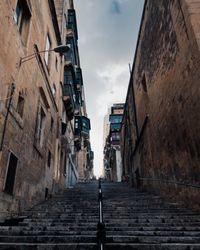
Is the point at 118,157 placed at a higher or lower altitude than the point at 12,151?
higher

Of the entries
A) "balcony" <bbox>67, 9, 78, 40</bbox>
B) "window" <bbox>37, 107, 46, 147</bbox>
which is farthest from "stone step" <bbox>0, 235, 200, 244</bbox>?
"balcony" <bbox>67, 9, 78, 40</bbox>

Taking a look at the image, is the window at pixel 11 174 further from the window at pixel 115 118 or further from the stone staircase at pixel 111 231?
the window at pixel 115 118

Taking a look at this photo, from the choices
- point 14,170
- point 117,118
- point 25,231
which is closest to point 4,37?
point 14,170

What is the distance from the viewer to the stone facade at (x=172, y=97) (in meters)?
6.44

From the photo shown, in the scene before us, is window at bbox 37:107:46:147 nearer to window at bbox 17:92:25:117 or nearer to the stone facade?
window at bbox 17:92:25:117

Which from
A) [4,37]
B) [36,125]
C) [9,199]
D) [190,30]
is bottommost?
[9,199]

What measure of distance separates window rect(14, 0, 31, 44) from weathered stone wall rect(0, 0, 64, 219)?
7.6 inches

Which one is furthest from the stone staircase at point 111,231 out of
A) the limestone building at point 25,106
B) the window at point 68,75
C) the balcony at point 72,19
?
the balcony at point 72,19


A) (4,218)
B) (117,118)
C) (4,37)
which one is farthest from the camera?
(117,118)

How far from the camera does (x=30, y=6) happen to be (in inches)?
327

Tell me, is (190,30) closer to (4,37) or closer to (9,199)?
(4,37)

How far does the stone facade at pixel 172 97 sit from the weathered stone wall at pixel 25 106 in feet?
16.8

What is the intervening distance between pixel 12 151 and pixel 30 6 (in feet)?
19.1

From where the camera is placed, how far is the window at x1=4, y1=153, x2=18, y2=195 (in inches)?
234
